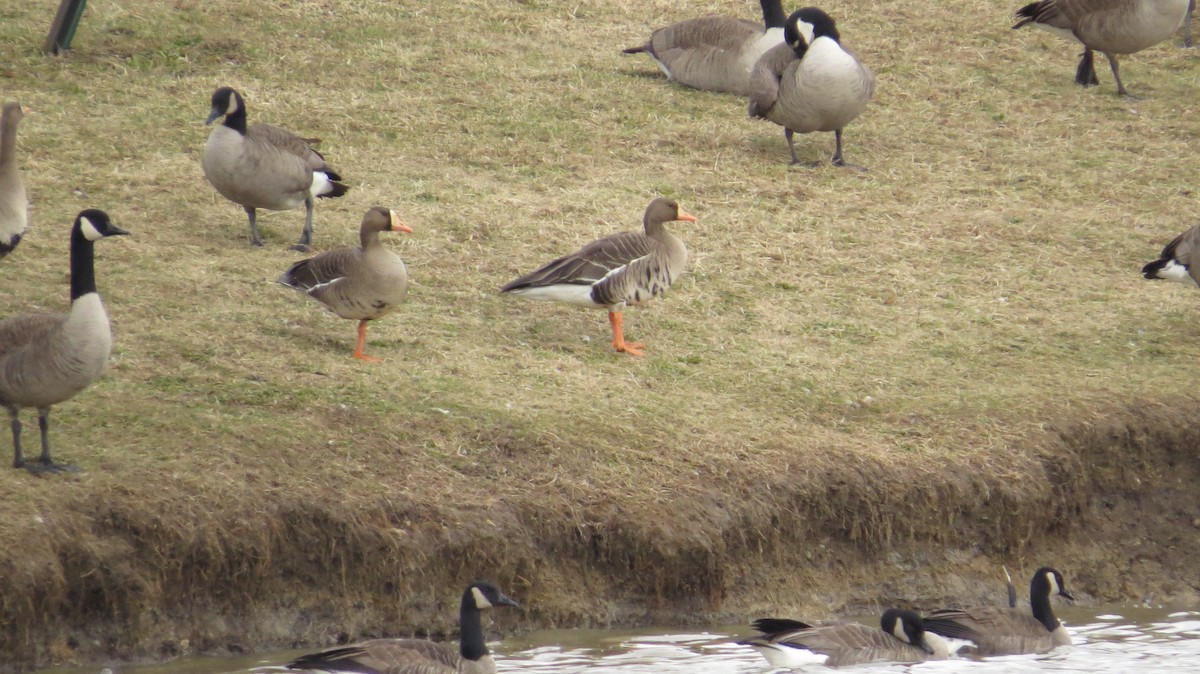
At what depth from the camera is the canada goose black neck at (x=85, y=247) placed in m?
7.38

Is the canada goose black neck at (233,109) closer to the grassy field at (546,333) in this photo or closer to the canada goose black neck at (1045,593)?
the grassy field at (546,333)

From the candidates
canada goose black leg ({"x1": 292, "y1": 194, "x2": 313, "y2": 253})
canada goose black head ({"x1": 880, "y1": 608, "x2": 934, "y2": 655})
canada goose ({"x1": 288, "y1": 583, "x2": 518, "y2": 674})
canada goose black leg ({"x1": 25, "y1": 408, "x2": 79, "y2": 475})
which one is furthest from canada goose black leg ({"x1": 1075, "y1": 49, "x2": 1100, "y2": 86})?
canada goose black leg ({"x1": 25, "y1": 408, "x2": 79, "y2": 475})

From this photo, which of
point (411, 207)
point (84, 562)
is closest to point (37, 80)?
point (411, 207)

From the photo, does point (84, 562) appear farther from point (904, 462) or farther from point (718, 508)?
point (904, 462)

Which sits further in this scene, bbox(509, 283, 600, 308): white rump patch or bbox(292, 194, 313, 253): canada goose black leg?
bbox(292, 194, 313, 253): canada goose black leg

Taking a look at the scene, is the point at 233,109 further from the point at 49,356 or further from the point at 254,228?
the point at 49,356

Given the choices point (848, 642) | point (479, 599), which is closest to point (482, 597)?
point (479, 599)

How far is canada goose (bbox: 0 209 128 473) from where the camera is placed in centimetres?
705

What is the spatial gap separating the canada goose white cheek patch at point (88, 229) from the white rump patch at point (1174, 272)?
299 inches

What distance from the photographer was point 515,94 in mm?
15172

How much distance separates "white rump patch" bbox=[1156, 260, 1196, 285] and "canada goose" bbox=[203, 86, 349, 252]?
6.41 meters

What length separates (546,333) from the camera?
10.2 m

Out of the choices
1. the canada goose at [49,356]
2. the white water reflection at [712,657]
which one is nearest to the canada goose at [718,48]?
the white water reflection at [712,657]

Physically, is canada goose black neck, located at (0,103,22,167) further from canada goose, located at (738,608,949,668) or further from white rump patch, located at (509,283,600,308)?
canada goose, located at (738,608,949,668)
